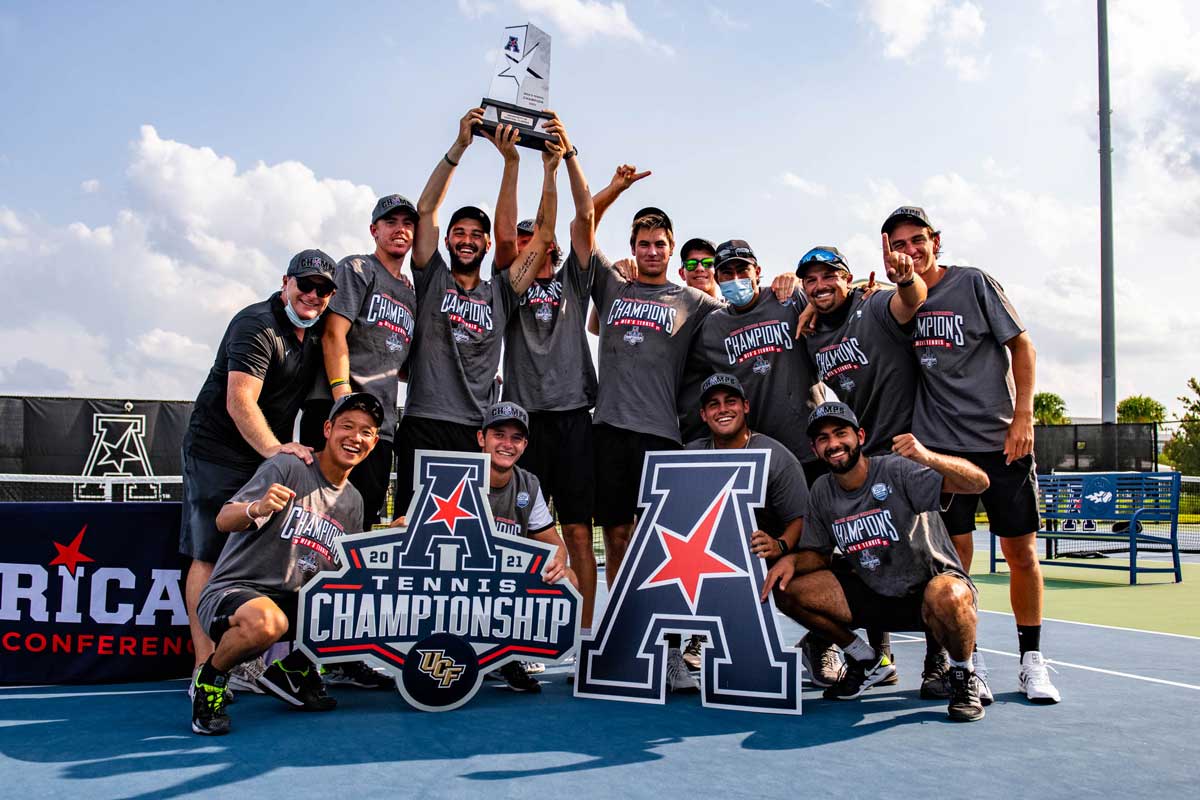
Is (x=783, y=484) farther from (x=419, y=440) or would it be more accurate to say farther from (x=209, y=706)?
(x=209, y=706)

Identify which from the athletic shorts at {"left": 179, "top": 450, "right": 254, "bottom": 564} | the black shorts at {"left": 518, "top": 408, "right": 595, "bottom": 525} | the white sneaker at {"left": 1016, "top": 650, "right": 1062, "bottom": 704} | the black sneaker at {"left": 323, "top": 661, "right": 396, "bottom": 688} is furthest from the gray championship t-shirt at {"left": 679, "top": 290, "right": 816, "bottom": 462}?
the athletic shorts at {"left": 179, "top": 450, "right": 254, "bottom": 564}

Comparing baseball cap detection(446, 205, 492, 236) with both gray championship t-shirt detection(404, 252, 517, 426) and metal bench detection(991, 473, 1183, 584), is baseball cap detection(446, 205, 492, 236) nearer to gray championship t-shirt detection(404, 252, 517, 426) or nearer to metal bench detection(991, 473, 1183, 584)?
gray championship t-shirt detection(404, 252, 517, 426)

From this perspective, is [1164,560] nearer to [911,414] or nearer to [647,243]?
[911,414]

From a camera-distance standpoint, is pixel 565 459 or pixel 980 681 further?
pixel 565 459

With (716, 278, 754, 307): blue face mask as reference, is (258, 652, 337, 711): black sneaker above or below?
below

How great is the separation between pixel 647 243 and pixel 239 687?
10.9ft

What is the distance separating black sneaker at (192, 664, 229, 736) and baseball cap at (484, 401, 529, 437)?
176cm

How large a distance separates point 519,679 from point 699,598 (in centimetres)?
107

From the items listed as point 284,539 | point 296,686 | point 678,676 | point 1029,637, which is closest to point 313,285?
point 284,539

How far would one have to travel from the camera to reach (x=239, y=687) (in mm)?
4707

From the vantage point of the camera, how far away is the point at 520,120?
16.9ft

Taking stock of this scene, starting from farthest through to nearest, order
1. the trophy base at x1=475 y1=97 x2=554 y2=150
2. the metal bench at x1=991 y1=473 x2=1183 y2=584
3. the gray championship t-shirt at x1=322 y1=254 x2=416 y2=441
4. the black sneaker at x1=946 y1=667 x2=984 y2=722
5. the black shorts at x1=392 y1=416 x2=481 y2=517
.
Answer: the metal bench at x1=991 y1=473 x2=1183 y2=584 < the trophy base at x1=475 y1=97 x2=554 y2=150 < the black shorts at x1=392 y1=416 x2=481 y2=517 < the gray championship t-shirt at x1=322 y1=254 x2=416 y2=441 < the black sneaker at x1=946 y1=667 x2=984 y2=722

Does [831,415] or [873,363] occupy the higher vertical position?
[873,363]

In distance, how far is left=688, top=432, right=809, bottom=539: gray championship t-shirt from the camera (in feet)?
15.3
